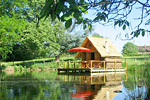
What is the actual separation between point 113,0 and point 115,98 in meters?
4.17

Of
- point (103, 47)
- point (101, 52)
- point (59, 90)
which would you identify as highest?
point (103, 47)

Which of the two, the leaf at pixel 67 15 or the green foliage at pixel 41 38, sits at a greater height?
the green foliage at pixel 41 38

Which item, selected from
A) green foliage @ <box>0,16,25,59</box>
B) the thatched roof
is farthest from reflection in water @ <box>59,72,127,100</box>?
green foliage @ <box>0,16,25,59</box>

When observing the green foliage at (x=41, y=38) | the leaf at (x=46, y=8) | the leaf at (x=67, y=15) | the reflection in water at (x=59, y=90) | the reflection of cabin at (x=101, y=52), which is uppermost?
the green foliage at (x=41, y=38)

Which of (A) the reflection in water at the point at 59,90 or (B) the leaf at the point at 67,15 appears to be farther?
(A) the reflection in water at the point at 59,90

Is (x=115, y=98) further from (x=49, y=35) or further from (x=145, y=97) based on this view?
(x=49, y=35)

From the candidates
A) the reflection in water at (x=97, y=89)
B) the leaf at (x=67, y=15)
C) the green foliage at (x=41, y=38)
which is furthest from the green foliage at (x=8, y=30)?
the leaf at (x=67, y=15)

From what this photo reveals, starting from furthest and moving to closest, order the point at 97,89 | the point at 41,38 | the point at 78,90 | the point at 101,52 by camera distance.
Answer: the point at 41,38
the point at 101,52
the point at 97,89
the point at 78,90

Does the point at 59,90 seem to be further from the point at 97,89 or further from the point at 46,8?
the point at 46,8

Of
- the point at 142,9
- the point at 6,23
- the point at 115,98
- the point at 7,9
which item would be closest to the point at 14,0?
the point at 7,9

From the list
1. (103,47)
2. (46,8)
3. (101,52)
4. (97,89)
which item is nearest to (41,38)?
(103,47)

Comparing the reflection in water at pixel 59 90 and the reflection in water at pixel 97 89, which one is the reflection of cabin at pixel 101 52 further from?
the reflection in water at pixel 59 90

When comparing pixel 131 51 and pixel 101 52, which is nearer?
pixel 101 52

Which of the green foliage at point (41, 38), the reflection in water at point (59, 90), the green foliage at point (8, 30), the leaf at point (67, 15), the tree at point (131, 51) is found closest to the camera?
the leaf at point (67, 15)
